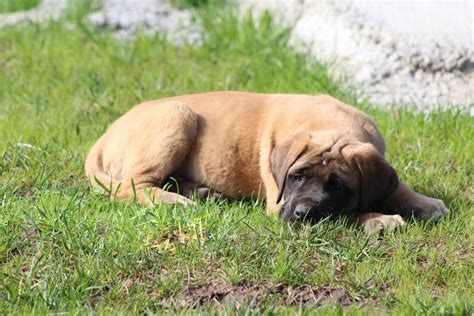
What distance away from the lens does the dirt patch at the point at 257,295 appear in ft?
16.1

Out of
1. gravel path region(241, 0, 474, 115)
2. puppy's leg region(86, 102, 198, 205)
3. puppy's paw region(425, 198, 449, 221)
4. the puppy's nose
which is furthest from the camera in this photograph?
gravel path region(241, 0, 474, 115)

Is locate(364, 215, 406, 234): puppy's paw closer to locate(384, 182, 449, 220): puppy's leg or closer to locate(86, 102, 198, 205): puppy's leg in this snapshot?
locate(384, 182, 449, 220): puppy's leg

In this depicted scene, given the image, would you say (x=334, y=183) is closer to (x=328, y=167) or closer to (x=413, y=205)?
(x=328, y=167)

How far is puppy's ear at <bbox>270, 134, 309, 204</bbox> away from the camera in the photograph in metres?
5.88

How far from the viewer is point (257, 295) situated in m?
4.96

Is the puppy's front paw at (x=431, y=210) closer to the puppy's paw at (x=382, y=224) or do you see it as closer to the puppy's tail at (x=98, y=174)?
the puppy's paw at (x=382, y=224)

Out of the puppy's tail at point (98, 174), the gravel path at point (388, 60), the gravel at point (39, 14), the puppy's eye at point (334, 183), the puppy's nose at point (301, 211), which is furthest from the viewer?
the gravel at point (39, 14)

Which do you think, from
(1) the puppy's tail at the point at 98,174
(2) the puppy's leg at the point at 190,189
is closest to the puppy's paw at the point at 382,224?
(2) the puppy's leg at the point at 190,189

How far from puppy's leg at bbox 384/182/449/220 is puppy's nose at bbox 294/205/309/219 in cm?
87

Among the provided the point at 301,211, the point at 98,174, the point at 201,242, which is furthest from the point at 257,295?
the point at 98,174

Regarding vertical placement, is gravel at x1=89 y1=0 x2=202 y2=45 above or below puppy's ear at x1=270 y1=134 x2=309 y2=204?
below

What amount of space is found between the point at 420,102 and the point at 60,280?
4403 millimetres

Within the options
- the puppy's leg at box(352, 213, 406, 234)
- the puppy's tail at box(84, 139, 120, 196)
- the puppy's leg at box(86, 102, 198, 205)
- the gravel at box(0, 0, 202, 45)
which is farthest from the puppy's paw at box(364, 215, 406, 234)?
the gravel at box(0, 0, 202, 45)

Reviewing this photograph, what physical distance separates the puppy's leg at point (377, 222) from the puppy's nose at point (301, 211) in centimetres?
45
